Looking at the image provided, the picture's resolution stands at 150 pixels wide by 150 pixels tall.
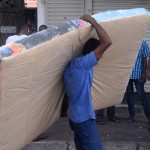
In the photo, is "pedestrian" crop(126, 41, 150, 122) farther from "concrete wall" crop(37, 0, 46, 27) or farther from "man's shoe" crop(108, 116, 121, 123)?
"concrete wall" crop(37, 0, 46, 27)

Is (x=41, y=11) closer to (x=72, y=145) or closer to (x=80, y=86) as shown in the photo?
(x=72, y=145)

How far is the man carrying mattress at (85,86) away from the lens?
4.37 meters

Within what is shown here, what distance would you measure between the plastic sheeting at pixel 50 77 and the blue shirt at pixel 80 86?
0.38 feet

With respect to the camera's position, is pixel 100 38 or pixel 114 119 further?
pixel 114 119

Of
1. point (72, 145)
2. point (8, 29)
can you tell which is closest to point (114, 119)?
point (72, 145)

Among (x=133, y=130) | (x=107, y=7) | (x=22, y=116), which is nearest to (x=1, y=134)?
(x=22, y=116)

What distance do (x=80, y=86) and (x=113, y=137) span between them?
2.60m

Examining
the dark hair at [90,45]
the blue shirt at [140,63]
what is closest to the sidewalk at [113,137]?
the blue shirt at [140,63]

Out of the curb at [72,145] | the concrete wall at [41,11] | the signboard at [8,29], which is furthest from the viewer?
the signboard at [8,29]

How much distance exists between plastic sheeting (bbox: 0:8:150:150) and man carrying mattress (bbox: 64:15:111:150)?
0.30ft

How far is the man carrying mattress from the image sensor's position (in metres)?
4.37

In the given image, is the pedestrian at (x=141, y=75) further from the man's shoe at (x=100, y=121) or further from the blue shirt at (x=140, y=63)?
the man's shoe at (x=100, y=121)

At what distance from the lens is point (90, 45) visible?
4457 millimetres

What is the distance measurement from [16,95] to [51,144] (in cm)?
281
